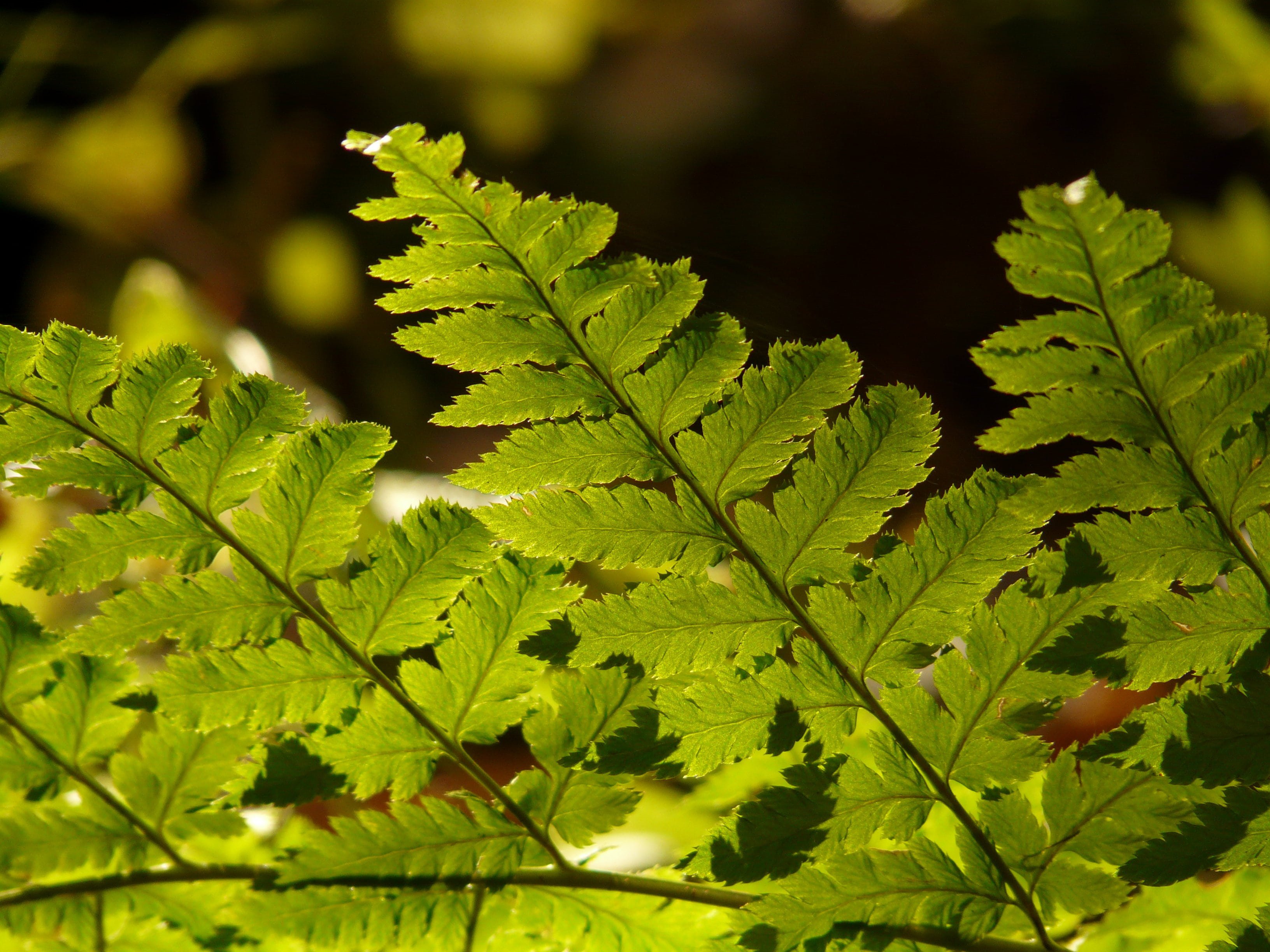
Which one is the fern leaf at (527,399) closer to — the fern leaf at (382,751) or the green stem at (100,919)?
the fern leaf at (382,751)

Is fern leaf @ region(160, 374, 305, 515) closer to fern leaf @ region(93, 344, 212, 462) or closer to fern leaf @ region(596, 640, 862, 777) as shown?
fern leaf @ region(93, 344, 212, 462)

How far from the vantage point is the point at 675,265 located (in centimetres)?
59

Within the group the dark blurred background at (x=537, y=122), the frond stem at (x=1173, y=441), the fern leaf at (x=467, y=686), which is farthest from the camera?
the dark blurred background at (x=537, y=122)

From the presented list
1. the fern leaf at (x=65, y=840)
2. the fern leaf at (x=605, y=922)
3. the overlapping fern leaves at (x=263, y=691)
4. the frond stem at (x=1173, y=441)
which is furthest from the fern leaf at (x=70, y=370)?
the frond stem at (x=1173, y=441)

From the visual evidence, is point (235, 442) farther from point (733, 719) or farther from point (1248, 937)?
point (1248, 937)

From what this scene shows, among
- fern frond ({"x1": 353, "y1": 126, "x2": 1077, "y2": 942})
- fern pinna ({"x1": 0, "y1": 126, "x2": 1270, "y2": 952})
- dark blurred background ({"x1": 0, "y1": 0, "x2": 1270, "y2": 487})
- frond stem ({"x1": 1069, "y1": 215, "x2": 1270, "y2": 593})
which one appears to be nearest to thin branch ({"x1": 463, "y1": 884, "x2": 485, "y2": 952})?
fern pinna ({"x1": 0, "y1": 126, "x2": 1270, "y2": 952})

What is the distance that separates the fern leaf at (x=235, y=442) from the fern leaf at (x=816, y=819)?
0.39 metres

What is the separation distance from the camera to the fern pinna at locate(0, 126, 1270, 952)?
1.96ft

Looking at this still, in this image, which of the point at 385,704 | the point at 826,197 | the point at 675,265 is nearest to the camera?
the point at 675,265

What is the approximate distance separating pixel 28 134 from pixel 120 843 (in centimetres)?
297

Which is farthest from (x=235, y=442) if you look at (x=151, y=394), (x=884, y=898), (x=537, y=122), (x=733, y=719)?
(x=537, y=122)

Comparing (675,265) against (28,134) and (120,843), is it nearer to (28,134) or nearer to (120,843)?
(120,843)

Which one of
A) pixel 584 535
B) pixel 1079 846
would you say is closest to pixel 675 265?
pixel 584 535

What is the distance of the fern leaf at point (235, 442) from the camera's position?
64 centimetres
